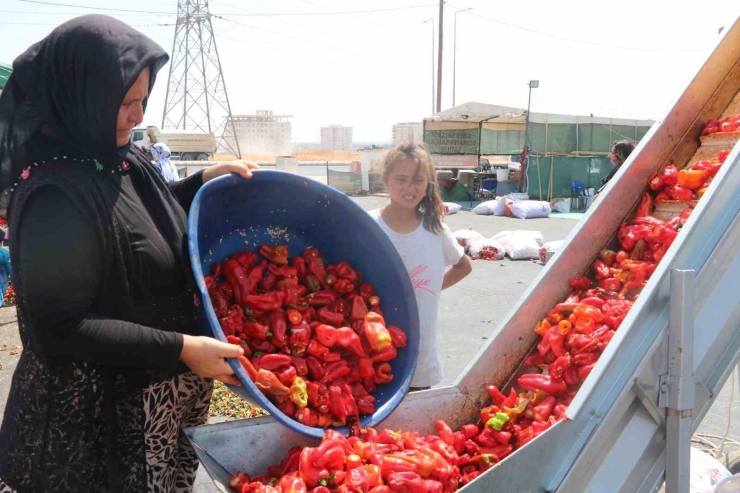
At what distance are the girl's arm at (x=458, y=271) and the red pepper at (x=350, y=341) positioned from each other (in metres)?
1.05

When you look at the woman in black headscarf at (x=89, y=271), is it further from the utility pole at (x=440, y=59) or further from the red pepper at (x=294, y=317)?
the utility pole at (x=440, y=59)

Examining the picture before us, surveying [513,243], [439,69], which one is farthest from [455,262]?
[439,69]

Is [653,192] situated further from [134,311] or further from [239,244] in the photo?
[134,311]

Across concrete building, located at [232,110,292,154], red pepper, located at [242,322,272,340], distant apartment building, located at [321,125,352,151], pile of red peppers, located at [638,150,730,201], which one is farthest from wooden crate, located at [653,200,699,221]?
distant apartment building, located at [321,125,352,151]

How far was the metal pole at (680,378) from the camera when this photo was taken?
6.79ft

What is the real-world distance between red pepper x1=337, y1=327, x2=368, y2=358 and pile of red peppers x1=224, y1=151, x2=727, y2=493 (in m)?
0.42

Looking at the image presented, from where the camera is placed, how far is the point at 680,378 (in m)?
2.10

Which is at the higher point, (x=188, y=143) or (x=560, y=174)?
(x=188, y=143)

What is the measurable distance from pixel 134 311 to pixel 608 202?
249 centimetres

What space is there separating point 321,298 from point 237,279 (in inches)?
17.4

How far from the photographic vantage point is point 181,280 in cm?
239

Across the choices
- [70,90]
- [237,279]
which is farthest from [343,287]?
[70,90]

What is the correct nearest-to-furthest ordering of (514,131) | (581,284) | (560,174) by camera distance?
1. (581,284)
2. (560,174)
3. (514,131)

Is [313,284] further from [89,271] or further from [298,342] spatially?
[89,271]
